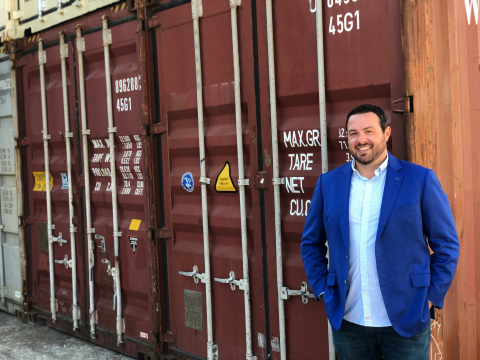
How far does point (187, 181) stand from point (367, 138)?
2.03 metres

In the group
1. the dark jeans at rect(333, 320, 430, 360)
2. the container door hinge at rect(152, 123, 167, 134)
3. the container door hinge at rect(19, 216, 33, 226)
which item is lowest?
the dark jeans at rect(333, 320, 430, 360)

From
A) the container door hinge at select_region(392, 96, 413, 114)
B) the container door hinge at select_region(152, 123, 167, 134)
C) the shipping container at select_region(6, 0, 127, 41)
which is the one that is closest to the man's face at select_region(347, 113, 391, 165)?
the container door hinge at select_region(392, 96, 413, 114)

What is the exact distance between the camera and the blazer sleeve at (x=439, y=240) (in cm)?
270

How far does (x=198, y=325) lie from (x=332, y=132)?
6.64ft

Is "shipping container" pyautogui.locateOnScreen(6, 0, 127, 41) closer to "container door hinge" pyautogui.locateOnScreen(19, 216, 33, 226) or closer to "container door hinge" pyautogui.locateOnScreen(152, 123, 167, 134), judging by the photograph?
"container door hinge" pyautogui.locateOnScreen(152, 123, 167, 134)

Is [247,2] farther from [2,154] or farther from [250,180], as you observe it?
[2,154]

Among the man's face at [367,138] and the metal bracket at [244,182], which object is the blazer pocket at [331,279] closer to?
the man's face at [367,138]

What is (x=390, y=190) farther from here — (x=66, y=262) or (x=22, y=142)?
(x=22, y=142)

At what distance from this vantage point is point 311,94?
3660mm

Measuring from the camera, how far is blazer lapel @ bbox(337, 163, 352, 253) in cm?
282

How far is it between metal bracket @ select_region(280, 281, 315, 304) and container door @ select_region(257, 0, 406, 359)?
4 cm

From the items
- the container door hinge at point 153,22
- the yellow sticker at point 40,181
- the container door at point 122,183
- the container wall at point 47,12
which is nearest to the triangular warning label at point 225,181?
the container door at point 122,183

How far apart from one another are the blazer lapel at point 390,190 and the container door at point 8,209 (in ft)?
16.5

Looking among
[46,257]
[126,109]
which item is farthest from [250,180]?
[46,257]
